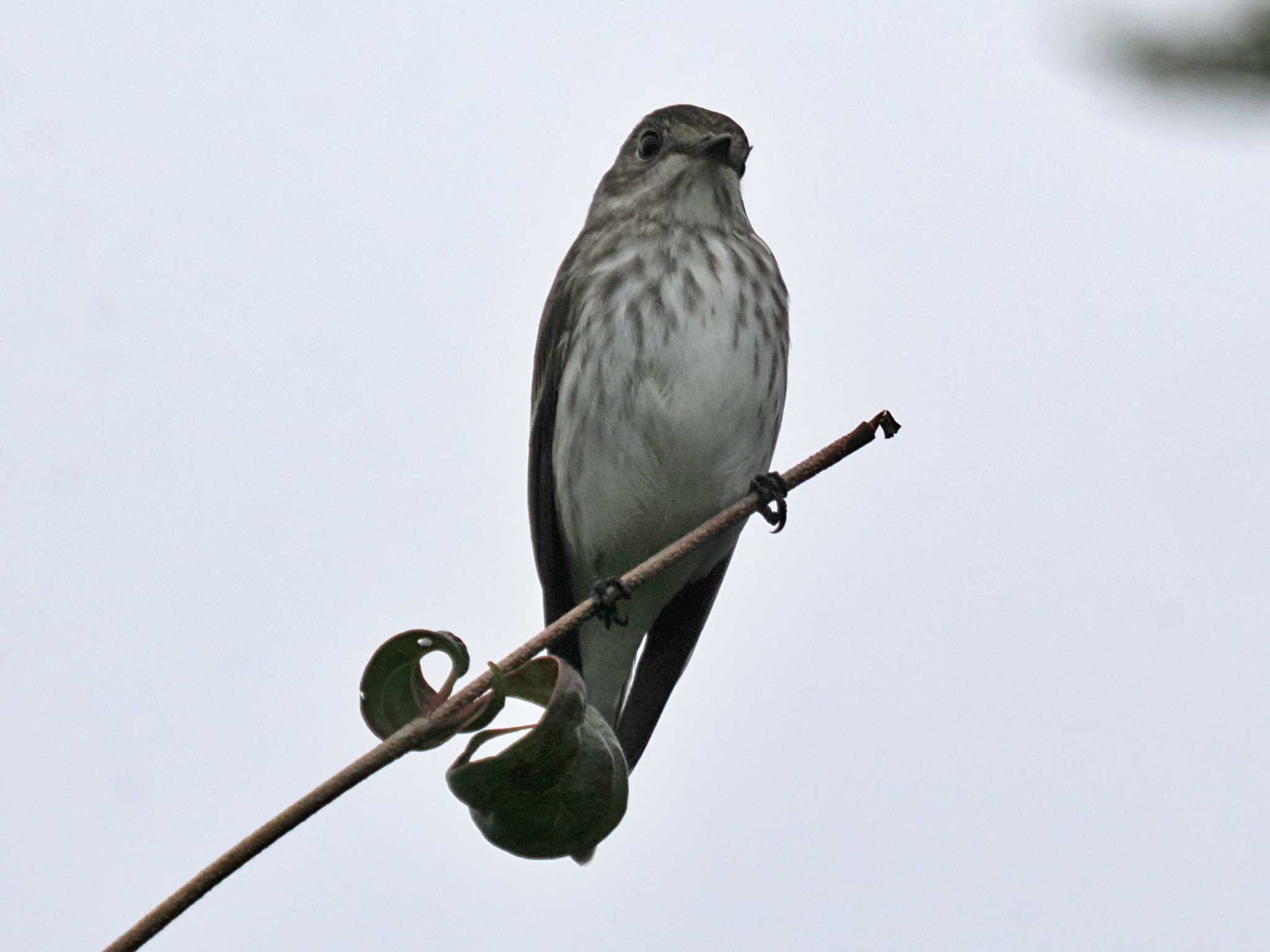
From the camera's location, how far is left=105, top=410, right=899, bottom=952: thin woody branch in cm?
117

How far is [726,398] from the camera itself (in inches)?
183

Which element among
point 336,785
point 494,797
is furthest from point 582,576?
point 336,785

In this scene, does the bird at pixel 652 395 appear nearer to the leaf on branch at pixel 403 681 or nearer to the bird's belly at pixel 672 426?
the bird's belly at pixel 672 426

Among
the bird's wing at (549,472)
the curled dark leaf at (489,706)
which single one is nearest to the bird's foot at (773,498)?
the bird's wing at (549,472)

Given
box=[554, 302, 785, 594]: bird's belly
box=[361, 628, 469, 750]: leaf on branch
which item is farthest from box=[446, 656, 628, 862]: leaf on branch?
box=[554, 302, 785, 594]: bird's belly

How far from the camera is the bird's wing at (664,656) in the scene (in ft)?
16.3

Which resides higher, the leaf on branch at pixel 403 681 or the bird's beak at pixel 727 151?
the bird's beak at pixel 727 151

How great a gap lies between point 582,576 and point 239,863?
13.5 ft

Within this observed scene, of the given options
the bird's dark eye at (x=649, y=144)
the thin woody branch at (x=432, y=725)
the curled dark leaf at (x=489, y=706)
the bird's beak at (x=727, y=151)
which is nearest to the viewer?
the thin woody branch at (x=432, y=725)

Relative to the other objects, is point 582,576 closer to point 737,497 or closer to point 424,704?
point 737,497

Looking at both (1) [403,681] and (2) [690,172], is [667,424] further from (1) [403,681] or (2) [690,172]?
(1) [403,681]

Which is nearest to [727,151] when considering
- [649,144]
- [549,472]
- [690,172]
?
[690,172]

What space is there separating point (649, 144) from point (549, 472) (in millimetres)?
1184

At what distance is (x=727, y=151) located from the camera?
15.9ft
